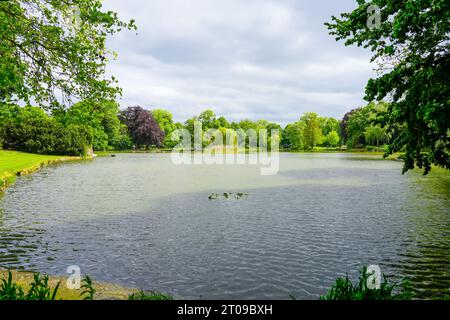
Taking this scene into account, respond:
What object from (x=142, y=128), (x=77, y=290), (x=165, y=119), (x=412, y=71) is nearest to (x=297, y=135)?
(x=165, y=119)

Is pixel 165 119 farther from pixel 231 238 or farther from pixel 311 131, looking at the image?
pixel 231 238

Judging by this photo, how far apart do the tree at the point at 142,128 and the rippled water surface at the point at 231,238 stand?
108 m

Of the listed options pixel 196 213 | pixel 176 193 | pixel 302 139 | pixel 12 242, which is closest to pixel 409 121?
pixel 196 213

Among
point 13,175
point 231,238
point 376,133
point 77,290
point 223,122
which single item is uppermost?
point 223,122

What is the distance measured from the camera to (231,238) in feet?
56.6

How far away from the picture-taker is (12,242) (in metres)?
16.2

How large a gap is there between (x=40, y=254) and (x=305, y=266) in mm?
10268

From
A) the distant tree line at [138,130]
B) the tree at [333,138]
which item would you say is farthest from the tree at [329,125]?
the tree at [333,138]

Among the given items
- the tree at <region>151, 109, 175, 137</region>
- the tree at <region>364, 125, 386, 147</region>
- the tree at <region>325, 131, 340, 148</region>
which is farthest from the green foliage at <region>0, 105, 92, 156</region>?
the tree at <region>325, 131, 340, 148</region>

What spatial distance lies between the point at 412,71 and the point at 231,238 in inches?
398

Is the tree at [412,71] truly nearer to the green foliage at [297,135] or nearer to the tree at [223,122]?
the green foliage at [297,135]

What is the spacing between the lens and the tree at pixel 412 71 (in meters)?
10.3

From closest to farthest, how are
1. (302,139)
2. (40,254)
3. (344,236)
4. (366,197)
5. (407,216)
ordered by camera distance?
1. (40,254)
2. (344,236)
3. (407,216)
4. (366,197)
5. (302,139)

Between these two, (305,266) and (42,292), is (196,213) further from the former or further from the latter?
(42,292)
